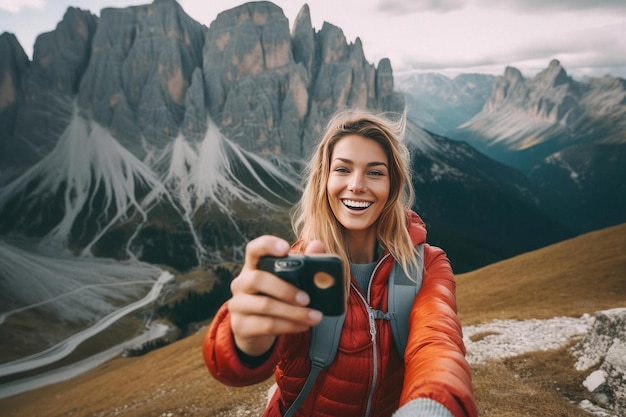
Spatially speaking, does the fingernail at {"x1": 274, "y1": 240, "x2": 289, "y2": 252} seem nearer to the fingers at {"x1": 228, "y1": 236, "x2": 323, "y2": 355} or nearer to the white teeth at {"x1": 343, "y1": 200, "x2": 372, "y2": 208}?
the fingers at {"x1": 228, "y1": 236, "x2": 323, "y2": 355}

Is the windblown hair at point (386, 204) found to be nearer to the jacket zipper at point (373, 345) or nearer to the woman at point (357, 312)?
the woman at point (357, 312)

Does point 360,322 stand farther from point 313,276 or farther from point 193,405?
point 193,405

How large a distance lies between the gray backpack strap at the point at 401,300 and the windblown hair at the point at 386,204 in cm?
19

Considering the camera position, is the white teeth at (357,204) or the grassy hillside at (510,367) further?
the grassy hillside at (510,367)

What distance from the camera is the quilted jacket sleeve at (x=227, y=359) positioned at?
300 centimetres

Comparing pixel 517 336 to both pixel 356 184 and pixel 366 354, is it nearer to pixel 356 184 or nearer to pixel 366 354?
pixel 366 354

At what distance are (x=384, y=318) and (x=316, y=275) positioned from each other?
6.12 ft

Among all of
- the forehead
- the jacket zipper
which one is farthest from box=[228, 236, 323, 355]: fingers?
the forehead

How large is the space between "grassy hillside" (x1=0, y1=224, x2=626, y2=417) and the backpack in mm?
10288

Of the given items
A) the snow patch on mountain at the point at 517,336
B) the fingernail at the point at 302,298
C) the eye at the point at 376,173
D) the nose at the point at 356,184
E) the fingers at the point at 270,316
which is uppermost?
the eye at the point at 376,173

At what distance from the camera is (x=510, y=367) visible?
53.4ft

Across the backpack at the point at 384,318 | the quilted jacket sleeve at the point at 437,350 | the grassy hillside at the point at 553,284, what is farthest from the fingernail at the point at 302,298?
the grassy hillside at the point at 553,284

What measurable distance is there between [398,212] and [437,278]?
0.98m

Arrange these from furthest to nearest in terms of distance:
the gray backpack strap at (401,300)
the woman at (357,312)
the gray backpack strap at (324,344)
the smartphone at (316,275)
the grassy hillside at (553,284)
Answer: the grassy hillside at (553,284) → the gray backpack strap at (401,300) → the gray backpack strap at (324,344) → the woman at (357,312) → the smartphone at (316,275)
